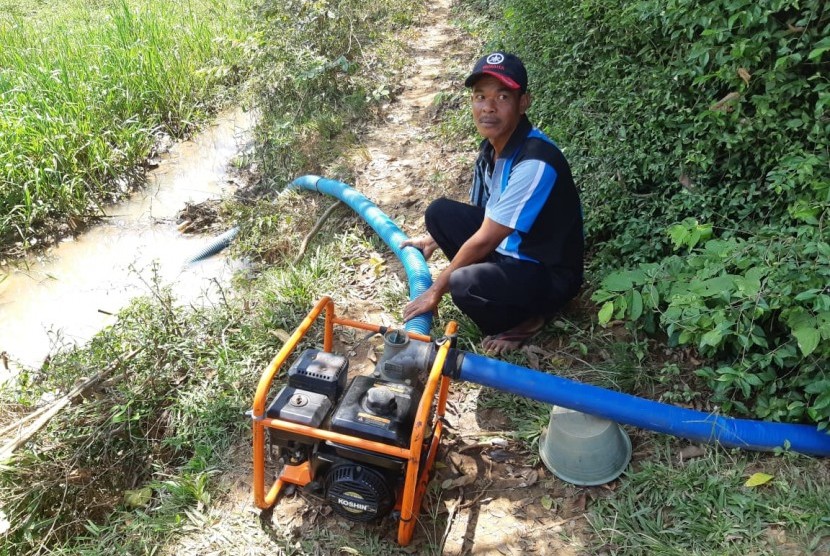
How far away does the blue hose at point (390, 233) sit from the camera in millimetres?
3174

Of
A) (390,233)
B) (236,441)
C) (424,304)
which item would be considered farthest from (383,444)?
(390,233)

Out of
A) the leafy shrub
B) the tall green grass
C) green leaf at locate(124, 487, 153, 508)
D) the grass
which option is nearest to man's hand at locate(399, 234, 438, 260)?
the grass

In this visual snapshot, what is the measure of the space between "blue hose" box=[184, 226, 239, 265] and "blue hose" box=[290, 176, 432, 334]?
0.74 meters

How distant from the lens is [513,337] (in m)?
3.29

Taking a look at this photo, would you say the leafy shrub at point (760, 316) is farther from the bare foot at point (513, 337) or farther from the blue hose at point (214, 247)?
the blue hose at point (214, 247)

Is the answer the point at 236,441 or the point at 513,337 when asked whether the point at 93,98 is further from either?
the point at 513,337

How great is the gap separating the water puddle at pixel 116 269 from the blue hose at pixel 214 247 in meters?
0.06

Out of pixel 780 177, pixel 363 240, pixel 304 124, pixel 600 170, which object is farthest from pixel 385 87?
pixel 780 177

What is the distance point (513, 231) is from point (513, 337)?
0.65 metres

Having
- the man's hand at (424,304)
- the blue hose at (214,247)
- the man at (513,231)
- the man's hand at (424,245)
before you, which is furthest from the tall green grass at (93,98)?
the man at (513,231)

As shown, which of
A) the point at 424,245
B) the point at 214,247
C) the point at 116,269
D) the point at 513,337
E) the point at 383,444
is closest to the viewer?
the point at 383,444

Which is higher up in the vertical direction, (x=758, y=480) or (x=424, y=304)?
(x=424, y=304)

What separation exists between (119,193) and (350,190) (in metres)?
3.13

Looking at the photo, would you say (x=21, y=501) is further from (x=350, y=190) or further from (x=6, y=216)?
(x=6, y=216)
